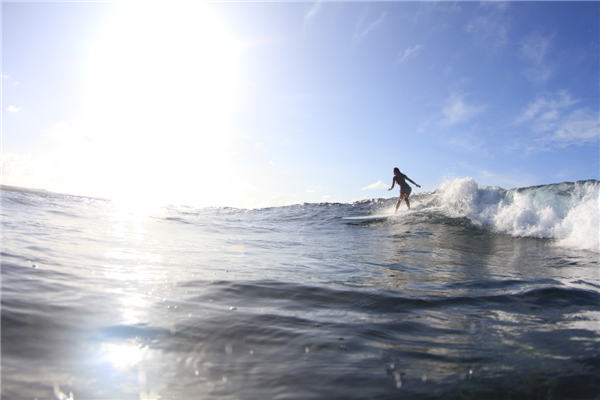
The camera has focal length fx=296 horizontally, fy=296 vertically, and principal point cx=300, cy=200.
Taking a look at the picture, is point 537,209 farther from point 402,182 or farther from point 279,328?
point 279,328

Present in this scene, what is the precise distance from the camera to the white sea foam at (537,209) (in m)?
7.86

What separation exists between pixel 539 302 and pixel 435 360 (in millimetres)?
1936

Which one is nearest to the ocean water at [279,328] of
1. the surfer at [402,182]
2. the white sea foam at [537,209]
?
the white sea foam at [537,209]

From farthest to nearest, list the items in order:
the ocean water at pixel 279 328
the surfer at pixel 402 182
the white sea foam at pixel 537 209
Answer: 1. the surfer at pixel 402 182
2. the white sea foam at pixel 537 209
3. the ocean water at pixel 279 328

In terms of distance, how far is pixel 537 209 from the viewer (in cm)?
1017

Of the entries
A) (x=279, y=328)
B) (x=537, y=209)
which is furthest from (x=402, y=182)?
(x=279, y=328)

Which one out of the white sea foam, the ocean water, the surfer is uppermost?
the surfer

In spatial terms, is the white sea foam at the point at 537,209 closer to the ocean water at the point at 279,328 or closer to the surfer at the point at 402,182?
the surfer at the point at 402,182

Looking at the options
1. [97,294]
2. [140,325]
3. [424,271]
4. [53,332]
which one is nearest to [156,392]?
[140,325]

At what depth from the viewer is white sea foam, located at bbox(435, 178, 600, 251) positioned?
7.86m

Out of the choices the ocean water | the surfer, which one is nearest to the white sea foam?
the surfer

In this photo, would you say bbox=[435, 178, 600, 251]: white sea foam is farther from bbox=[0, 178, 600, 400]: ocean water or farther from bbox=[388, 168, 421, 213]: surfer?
bbox=[0, 178, 600, 400]: ocean water

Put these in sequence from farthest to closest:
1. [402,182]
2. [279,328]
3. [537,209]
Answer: [402,182], [537,209], [279,328]

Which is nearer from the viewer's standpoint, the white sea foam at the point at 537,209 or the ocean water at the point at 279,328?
the ocean water at the point at 279,328
